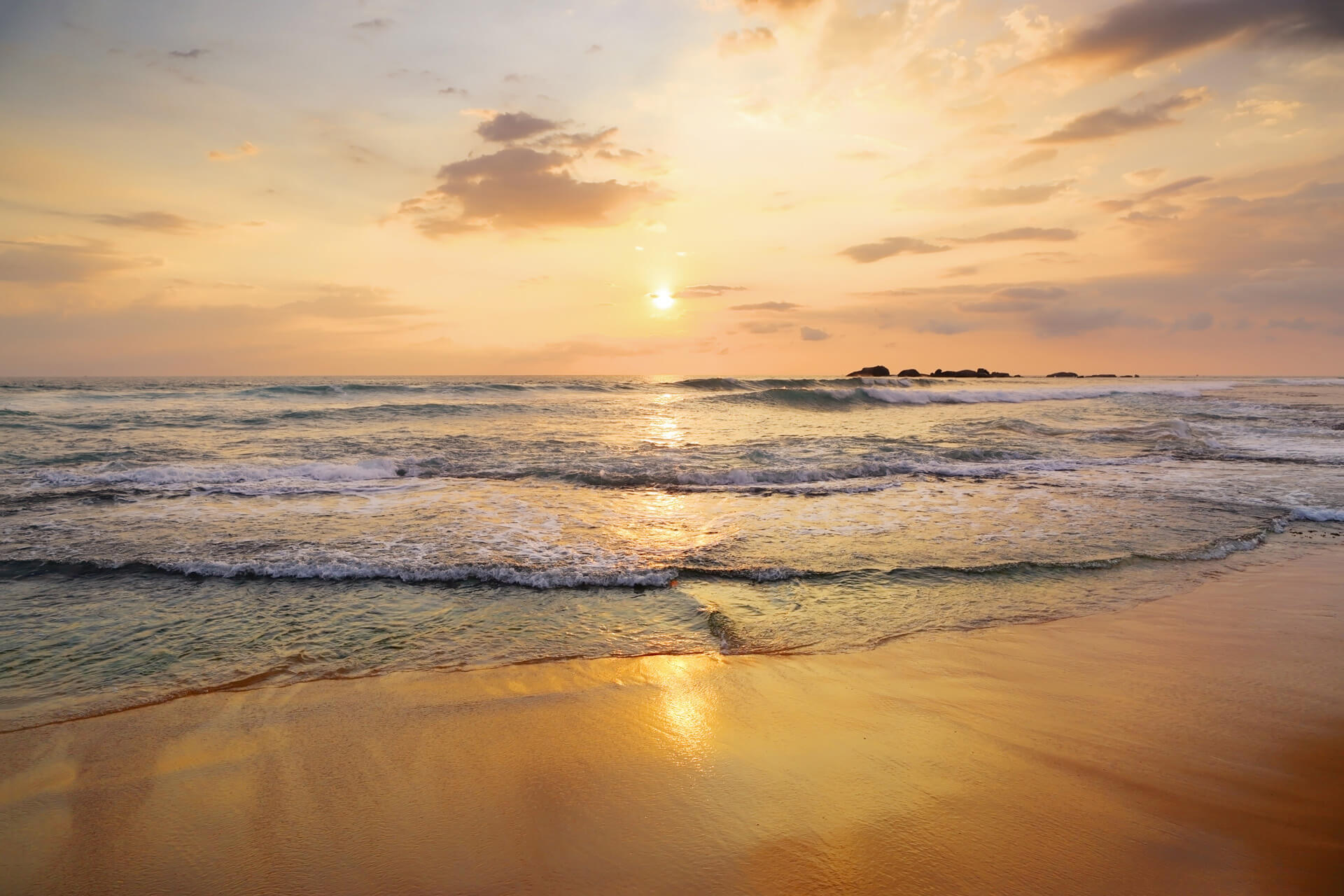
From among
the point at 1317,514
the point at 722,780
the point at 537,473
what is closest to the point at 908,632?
the point at 722,780

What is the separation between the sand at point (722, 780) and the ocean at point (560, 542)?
56cm

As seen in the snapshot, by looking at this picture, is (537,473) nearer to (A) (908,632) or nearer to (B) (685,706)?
(A) (908,632)

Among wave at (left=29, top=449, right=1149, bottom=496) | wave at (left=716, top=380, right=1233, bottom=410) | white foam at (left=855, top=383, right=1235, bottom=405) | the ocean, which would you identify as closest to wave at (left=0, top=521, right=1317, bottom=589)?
the ocean

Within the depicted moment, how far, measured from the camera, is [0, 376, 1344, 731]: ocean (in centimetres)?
460

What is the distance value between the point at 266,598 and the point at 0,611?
6.33 ft

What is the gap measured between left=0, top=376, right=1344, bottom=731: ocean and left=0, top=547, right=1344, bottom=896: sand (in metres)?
0.56

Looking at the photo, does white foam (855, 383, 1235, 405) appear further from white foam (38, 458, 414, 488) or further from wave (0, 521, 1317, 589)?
wave (0, 521, 1317, 589)

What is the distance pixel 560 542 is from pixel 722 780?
15.0 ft

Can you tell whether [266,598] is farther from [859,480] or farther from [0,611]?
[859,480]

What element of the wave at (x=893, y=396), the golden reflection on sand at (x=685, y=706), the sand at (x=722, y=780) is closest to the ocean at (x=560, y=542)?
the golden reflection on sand at (x=685, y=706)

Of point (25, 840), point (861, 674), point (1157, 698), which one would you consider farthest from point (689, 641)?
point (25, 840)

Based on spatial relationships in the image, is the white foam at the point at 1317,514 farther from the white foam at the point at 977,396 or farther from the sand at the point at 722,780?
the white foam at the point at 977,396

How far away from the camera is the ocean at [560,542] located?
4598 millimetres

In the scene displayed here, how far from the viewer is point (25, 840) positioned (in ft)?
8.58
